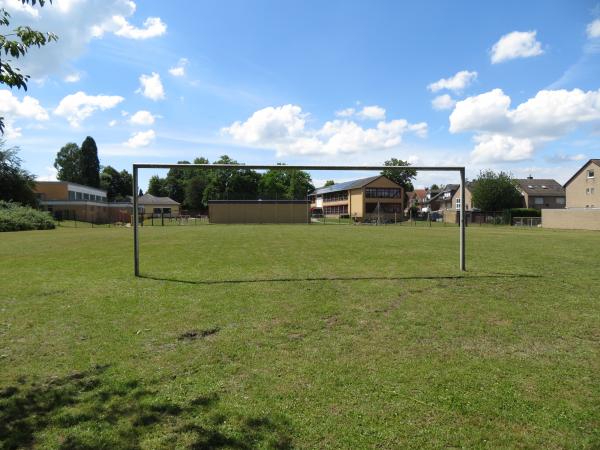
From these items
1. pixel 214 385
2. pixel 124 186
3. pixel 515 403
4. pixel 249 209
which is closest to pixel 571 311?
pixel 515 403

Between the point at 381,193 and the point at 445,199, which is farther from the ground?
the point at 381,193

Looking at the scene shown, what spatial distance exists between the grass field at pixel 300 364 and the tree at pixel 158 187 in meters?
122

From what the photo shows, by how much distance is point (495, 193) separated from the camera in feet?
226

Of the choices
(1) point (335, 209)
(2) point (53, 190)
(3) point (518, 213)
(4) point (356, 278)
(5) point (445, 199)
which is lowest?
(4) point (356, 278)

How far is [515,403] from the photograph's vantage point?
394 centimetres

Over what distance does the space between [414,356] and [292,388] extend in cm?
167

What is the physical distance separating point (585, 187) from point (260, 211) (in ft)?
154

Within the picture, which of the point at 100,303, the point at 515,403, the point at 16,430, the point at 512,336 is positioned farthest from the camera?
the point at 100,303

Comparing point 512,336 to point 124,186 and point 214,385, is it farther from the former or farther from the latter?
point 124,186

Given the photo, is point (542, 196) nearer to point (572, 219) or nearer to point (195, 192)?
point (572, 219)

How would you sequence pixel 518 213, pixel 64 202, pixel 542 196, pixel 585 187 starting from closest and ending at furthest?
pixel 518 213 < pixel 585 187 < pixel 64 202 < pixel 542 196

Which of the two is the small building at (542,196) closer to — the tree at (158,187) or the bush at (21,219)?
the bush at (21,219)

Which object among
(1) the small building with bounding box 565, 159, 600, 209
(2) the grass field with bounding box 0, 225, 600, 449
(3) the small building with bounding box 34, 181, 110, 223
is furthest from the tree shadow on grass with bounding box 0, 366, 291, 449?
(1) the small building with bounding box 565, 159, 600, 209

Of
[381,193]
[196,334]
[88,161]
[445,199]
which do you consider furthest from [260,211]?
[196,334]
